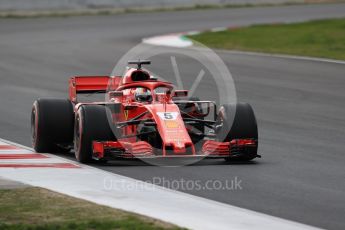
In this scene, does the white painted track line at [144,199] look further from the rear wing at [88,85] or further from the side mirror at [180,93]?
the rear wing at [88,85]

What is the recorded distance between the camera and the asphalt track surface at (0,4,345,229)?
11.5 metres

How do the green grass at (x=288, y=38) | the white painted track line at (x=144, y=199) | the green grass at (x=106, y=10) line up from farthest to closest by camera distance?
the green grass at (x=106, y=10) < the green grass at (x=288, y=38) < the white painted track line at (x=144, y=199)

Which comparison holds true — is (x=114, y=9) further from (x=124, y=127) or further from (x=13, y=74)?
(x=124, y=127)

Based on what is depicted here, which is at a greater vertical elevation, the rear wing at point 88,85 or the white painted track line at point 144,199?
the rear wing at point 88,85

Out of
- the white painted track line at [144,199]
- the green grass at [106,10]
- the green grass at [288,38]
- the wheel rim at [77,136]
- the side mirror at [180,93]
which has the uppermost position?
the green grass at [106,10]

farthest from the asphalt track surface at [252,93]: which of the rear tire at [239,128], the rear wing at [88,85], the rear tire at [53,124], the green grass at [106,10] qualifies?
the green grass at [106,10]

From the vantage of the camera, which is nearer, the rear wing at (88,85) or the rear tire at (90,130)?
the rear tire at (90,130)

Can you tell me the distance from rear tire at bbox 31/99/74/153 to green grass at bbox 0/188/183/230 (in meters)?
3.26

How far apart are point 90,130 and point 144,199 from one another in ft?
8.35

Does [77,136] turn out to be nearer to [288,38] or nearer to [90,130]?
[90,130]

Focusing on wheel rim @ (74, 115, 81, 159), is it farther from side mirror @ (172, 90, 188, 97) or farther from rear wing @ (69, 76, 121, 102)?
rear wing @ (69, 76, 121, 102)

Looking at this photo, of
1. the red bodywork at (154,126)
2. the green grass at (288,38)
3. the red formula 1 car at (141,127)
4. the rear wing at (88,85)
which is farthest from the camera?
the green grass at (288,38)

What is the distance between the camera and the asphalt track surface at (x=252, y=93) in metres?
11.5

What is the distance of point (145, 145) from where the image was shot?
1307cm
